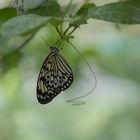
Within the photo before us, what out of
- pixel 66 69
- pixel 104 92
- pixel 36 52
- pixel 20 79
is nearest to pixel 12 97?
pixel 20 79

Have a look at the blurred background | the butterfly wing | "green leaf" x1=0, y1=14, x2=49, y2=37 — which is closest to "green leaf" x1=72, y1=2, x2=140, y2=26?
"green leaf" x1=0, y1=14, x2=49, y2=37

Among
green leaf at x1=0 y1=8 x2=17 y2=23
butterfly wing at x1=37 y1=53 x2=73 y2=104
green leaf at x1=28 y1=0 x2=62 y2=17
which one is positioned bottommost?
butterfly wing at x1=37 y1=53 x2=73 y2=104

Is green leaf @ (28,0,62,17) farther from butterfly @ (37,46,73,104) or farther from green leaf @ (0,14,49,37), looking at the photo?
green leaf @ (0,14,49,37)

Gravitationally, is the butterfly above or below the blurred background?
above

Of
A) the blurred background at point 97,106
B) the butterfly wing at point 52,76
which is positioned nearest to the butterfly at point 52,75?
the butterfly wing at point 52,76

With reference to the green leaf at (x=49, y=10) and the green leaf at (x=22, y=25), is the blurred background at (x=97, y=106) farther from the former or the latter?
the green leaf at (x=22, y=25)

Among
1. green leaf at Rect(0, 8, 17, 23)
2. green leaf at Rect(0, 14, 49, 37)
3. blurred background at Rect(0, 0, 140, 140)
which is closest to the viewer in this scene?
green leaf at Rect(0, 14, 49, 37)

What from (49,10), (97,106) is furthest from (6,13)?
(97,106)
